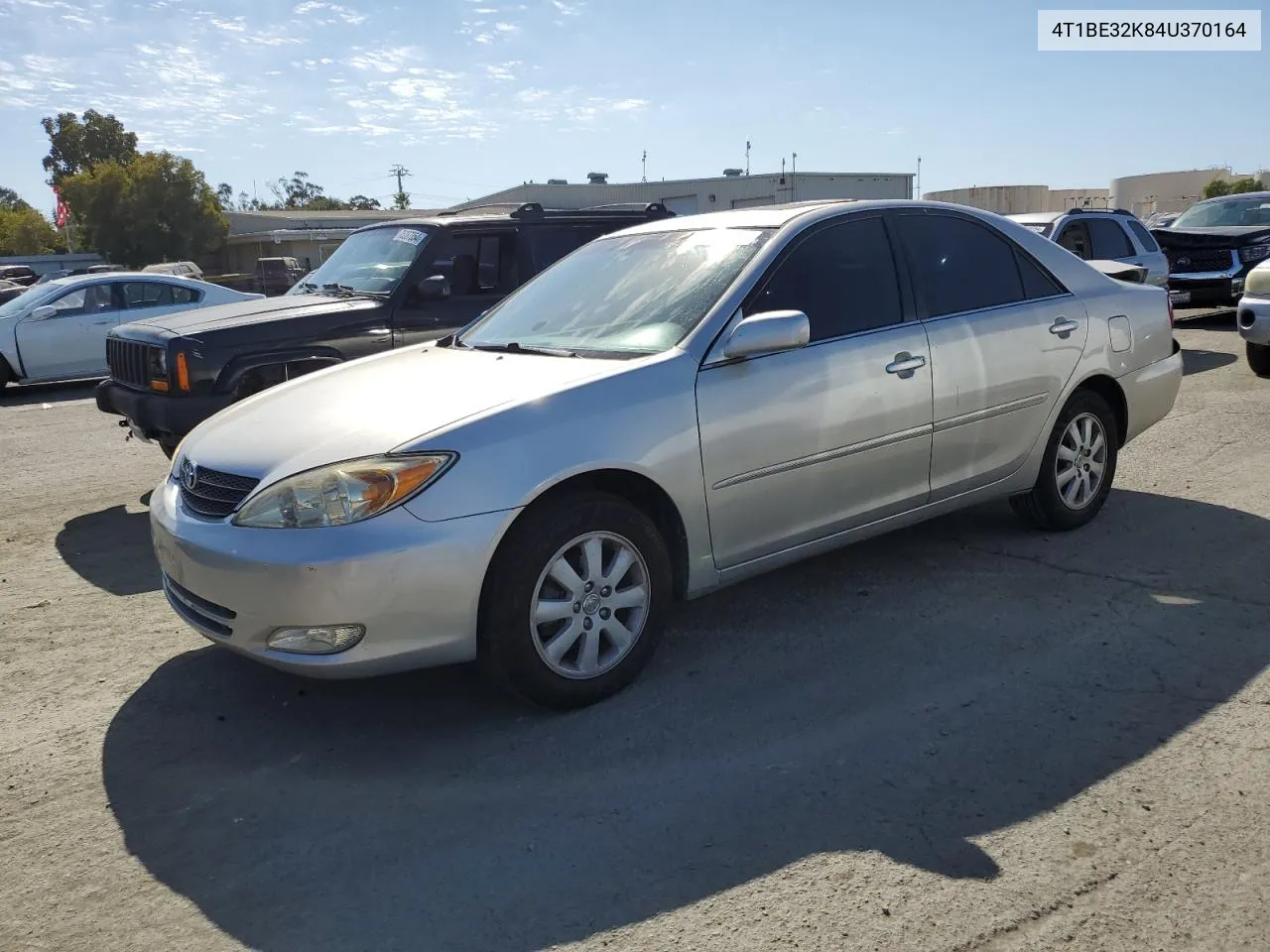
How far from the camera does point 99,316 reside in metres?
14.0

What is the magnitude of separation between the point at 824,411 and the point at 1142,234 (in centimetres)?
1036

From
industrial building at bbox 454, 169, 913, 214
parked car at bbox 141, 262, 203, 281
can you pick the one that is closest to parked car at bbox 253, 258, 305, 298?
parked car at bbox 141, 262, 203, 281

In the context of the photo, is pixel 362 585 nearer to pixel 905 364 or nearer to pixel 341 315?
pixel 905 364

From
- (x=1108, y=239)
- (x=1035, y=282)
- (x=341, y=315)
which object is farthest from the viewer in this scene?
(x=1108, y=239)

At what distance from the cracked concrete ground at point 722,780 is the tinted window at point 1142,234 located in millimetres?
8548

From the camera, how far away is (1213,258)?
49.8ft

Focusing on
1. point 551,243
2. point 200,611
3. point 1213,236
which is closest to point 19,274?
point 551,243

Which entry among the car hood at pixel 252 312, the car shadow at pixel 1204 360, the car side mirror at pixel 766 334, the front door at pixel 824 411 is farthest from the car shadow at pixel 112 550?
the car shadow at pixel 1204 360

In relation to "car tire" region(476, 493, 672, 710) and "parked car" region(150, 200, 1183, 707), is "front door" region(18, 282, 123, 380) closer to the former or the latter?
"parked car" region(150, 200, 1183, 707)

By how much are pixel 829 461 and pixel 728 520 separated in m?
0.56

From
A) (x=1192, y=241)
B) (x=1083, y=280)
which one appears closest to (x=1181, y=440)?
(x=1083, y=280)

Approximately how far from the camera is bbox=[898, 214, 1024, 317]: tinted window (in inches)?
199

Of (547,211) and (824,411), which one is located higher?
Result: (547,211)

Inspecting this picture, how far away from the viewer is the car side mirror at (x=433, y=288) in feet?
24.3
